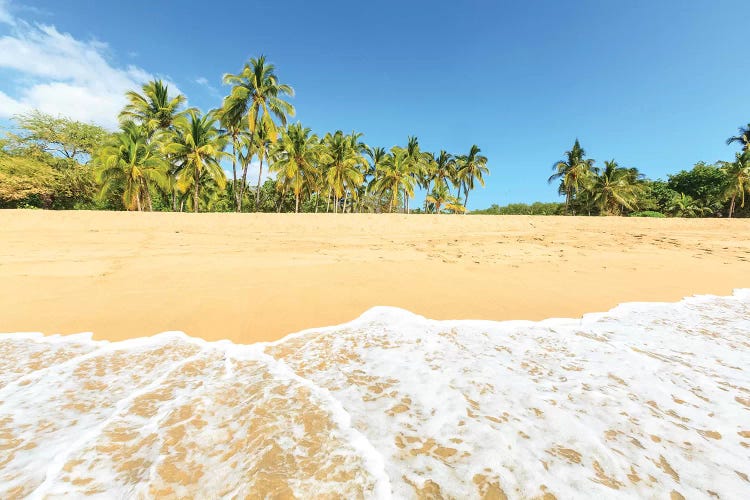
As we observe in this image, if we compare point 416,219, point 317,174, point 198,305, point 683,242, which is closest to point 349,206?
point 317,174

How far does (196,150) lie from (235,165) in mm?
4824

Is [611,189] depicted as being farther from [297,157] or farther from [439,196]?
[297,157]

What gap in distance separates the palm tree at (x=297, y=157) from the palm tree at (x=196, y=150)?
191 inches

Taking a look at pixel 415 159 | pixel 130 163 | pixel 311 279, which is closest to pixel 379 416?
pixel 311 279

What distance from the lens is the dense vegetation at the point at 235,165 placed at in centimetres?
1981

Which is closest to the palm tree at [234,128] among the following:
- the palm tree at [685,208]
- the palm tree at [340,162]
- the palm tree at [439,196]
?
the palm tree at [340,162]

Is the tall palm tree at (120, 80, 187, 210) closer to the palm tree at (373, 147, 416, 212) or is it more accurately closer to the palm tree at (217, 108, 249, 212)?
the palm tree at (217, 108, 249, 212)

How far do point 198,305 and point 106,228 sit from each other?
1068cm

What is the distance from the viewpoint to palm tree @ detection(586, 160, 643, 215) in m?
32.9

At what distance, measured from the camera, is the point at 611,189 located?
3275 cm

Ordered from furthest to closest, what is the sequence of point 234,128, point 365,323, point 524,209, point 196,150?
point 524,209
point 234,128
point 196,150
point 365,323

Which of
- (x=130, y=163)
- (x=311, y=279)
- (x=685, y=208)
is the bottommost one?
(x=311, y=279)

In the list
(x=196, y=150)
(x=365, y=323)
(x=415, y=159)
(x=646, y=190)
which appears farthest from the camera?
(x=646, y=190)

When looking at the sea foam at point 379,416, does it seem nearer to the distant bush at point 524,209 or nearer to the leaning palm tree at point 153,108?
the leaning palm tree at point 153,108
